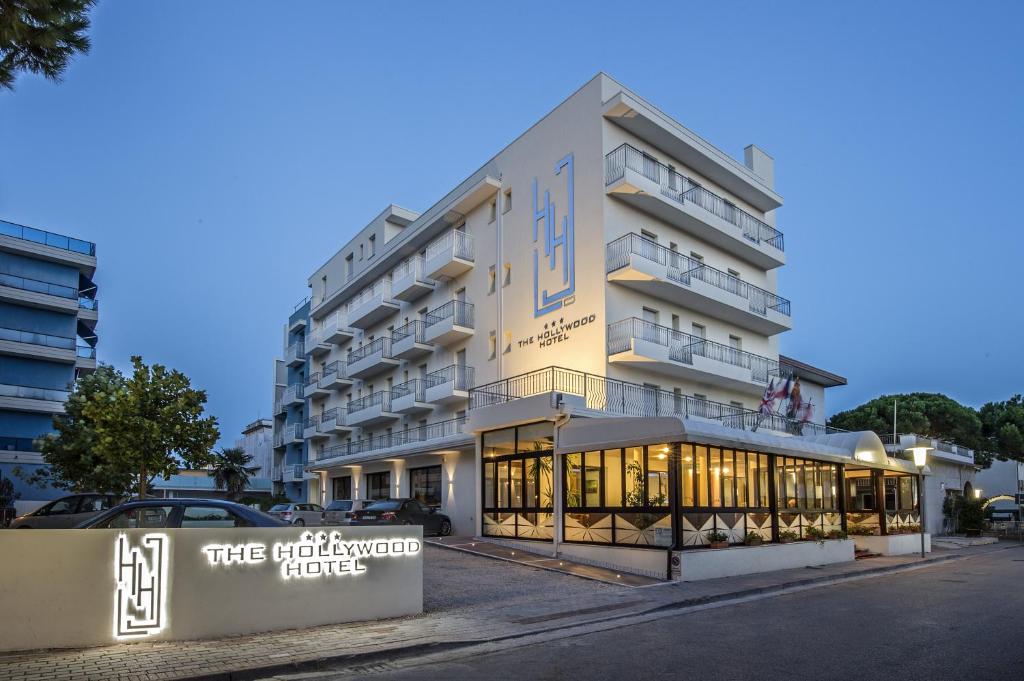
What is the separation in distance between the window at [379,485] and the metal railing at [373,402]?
134 inches

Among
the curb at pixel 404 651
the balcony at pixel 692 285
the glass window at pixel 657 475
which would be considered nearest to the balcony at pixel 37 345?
the balcony at pixel 692 285

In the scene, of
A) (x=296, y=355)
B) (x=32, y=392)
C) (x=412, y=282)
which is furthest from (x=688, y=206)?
(x=32, y=392)

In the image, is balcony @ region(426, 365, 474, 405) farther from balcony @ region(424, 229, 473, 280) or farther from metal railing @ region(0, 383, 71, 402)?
metal railing @ region(0, 383, 71, 402)

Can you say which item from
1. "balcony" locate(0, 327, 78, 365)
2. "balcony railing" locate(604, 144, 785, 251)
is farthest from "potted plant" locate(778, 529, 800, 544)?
"balcony" locate(0, 327, 78, 365)

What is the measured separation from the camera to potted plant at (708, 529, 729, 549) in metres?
19.1

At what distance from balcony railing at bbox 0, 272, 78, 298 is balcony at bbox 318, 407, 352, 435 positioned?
16395mm

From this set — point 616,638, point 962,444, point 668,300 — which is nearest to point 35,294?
point 668,300

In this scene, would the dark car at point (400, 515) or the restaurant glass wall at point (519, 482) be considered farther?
the dark car at point (400, 515)

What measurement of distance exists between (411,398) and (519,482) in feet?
42.4

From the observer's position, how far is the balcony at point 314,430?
1885 inches

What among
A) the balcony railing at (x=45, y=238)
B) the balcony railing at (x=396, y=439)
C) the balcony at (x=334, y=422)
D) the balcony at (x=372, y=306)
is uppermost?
the balcony railing at (x=45, y=238)

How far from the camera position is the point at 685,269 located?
29.9m

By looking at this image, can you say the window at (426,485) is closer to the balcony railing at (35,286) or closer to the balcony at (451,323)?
the balcony at (451,323)

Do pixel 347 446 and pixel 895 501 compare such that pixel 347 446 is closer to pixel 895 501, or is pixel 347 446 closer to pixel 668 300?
pixel 668 300
